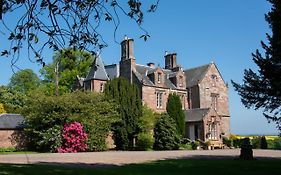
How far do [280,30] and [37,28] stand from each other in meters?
12.8

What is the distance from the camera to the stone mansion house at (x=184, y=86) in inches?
1700

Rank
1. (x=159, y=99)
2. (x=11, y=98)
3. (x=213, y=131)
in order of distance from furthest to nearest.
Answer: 1. (x=11, y=98)
2. (x=159, y=99)
3. (x=213, y=131)

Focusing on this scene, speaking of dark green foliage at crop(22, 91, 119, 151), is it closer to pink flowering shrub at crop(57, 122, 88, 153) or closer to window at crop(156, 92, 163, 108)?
pink flowering shrub at crop(57, 122, 88, 153)

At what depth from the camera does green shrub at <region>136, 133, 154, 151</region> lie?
34156 mm

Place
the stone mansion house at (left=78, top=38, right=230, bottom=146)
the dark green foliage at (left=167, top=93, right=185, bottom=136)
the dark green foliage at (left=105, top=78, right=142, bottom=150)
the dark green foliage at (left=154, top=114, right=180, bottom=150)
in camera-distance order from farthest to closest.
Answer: the stone mansion house at (left=78, top=38, right=230, bottom=146)
the dark green foliage at (left=167, top=93, right=185, bottom=136)
the dark green foliage at (left=154, top=114, right=180, bottom=150)
the dark green foliage at (left=105, top=78, right=142, bottom=150)

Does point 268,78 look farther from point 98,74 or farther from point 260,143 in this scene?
point 98,74

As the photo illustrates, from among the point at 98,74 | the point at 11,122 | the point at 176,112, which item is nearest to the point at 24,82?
the point at 98,74

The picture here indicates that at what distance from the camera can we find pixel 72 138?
99.7ft

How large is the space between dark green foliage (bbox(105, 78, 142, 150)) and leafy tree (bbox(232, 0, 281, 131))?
1554cm

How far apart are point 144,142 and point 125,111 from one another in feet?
11.8

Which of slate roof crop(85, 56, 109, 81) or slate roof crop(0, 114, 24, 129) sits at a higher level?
slate roof crop(85, 56, 109, 81)

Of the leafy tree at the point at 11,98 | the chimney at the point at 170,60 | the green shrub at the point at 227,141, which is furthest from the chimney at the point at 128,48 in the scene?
the leafy tree at the point at 11,98

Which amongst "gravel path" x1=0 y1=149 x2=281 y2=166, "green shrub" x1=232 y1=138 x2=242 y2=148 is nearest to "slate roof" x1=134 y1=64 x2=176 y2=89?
"green shrub" x1=232 y1=138 x2=242 y2=148

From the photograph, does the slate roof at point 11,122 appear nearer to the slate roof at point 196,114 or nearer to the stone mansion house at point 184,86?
the stone mansion house at point 184,86
